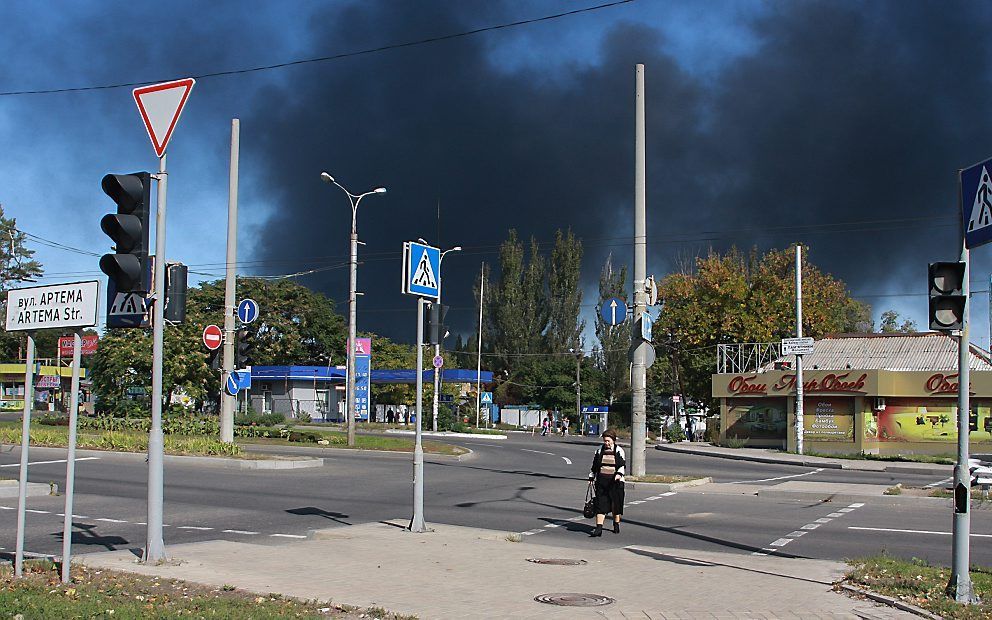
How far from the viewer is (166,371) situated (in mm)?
47594

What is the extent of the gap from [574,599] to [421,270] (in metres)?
6.69

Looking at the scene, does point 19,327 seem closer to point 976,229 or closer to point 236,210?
point 976,229

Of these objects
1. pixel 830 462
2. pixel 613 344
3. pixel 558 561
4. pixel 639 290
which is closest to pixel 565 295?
pixel 613 344

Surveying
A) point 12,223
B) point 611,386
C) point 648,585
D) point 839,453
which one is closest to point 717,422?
point 839,453

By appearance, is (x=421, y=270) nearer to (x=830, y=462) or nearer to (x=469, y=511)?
(x=469, y=511)

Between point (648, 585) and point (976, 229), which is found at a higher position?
point (976, 229)

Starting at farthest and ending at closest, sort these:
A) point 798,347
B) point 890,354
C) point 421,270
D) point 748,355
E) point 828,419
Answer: point 748,355 → point 890,354 → point 828,419 → point 798,347 → point 421,270

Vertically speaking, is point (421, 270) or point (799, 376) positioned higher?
point (421, 270)

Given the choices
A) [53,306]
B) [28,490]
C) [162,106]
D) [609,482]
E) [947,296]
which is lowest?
[28,490]

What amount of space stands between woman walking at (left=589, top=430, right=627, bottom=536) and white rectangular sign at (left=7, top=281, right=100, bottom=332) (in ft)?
26.3

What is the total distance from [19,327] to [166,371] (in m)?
40.2

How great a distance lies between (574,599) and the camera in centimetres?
874

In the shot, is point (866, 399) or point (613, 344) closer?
point (866, 399)

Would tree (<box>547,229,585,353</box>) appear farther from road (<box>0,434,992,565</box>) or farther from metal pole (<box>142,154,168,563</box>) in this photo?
metal pole (<box>142,154,168,563</box>)
